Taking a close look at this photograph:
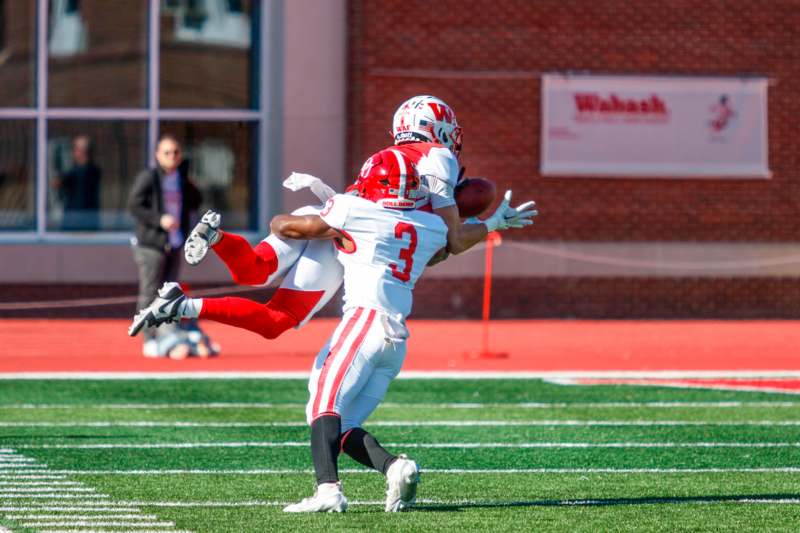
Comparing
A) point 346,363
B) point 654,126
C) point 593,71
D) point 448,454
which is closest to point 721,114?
point 654,126

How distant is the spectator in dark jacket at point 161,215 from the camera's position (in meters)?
15.0

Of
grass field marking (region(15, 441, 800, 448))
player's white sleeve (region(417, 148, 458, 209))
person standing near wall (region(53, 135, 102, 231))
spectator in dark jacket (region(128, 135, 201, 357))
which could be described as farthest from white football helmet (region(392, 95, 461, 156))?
person standing near wall (region(53, 135, 102, 231))

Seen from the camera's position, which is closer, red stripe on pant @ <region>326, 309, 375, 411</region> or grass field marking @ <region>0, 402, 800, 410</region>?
red stripe on pant @ <region>326, 309, 375, 411</region>

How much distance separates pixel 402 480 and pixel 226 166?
1418 centimetres

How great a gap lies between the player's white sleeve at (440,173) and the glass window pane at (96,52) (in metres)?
13.8

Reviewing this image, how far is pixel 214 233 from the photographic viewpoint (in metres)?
7.30

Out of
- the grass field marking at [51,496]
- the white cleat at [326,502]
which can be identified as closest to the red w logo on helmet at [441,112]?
the white cleat at [326,502]

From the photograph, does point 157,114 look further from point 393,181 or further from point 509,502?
point 393,181

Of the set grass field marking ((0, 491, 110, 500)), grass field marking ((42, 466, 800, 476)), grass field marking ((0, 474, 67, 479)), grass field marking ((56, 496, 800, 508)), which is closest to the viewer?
grass field marking ((56, 496, 800, 508))

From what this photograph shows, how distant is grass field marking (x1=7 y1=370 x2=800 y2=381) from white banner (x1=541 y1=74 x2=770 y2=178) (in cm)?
649

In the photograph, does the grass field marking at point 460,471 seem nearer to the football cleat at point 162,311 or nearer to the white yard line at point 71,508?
the white yard line at point 71,508

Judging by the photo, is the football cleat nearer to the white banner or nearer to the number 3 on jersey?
the number 3 on jersey

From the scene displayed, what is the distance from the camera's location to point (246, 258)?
739cm

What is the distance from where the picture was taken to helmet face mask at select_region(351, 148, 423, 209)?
7.17 m
